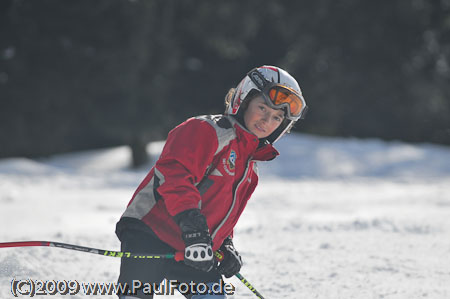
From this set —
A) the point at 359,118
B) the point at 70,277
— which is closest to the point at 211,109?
the point at 359,118

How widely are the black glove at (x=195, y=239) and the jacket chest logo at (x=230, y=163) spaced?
11.6 inches

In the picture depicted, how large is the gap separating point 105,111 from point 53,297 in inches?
459

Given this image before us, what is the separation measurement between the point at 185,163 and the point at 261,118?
50cm

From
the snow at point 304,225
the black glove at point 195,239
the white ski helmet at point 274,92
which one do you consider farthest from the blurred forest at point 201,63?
the black glove at point 195,239

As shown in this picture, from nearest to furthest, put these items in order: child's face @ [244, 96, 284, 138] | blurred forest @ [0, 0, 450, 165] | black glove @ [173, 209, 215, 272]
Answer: black glove @ [173, 209, 215, 272]
child's face @ [244, 96, 284, 138]
blurred forest @ [0, 0, 450, 165]

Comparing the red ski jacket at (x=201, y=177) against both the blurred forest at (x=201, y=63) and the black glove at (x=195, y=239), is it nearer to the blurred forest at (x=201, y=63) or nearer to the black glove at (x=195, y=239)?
the black glove at (x=195, y=239)

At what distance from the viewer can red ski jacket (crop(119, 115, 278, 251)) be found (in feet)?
7.49

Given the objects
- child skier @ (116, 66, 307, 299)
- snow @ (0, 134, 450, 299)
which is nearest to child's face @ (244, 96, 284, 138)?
child skier @ (116, 66, 307, 299)

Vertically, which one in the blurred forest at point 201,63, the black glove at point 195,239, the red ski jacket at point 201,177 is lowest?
the black glove at point 195,239

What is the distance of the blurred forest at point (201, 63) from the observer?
12.9m

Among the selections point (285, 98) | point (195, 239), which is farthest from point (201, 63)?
point (195, 239)

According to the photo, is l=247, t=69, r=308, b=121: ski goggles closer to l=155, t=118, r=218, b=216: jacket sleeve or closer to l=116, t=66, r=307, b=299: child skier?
l=116, t=66, r=307, b=299: child skier

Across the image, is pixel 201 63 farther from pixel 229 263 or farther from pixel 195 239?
pixel 195 239

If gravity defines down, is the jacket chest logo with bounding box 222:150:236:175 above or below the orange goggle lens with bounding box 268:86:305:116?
below
